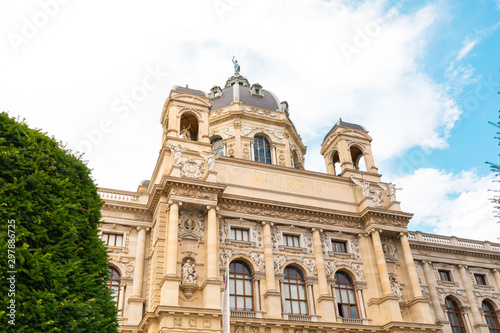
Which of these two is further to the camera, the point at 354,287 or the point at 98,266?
the point at 354,287

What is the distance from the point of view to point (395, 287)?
26.8m

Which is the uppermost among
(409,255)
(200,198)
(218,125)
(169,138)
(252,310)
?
(218,125)

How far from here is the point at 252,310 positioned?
23.9 meters

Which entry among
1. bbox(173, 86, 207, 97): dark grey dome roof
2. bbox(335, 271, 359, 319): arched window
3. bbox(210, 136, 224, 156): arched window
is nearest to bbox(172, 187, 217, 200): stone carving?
bbox(173, 86, 207, 97): dark grey dome roof

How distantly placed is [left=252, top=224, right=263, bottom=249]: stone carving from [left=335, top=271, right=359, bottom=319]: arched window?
4988 mm

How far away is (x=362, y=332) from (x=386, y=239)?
6.77 meters

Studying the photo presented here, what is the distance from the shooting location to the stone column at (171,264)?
21.5m

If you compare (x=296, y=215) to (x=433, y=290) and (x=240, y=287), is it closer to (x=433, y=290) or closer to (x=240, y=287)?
(x=240, y=287)

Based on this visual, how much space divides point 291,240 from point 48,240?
1803cm

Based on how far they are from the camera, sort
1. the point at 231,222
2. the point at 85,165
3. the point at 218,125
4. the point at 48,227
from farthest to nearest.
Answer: the point at 218,125
the point at 231,222
the point at 85,165
the point at 48,227


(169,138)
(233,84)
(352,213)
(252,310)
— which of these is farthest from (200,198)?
(233,84)

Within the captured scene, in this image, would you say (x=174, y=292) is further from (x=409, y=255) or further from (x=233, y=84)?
(x=233, y=84)

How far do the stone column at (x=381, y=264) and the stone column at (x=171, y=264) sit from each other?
11.6 m

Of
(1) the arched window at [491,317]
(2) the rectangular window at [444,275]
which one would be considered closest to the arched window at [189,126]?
(2) the rectangular window at [444,275]
